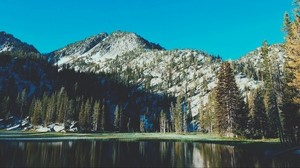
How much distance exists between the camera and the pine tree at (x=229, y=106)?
6134cm

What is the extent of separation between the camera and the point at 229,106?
6241cm

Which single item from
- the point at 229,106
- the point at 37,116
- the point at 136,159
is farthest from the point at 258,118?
the point at 37,116

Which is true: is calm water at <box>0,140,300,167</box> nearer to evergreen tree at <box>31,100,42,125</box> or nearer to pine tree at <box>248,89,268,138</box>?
pine tree at <box>248,89,268,138</box>

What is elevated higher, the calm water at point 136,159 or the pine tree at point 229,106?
the pine tree at point 229,106

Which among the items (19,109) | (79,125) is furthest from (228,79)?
(19,109)

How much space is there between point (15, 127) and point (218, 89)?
107 metres

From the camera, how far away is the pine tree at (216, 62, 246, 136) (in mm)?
61344

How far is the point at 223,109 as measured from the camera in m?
65.6

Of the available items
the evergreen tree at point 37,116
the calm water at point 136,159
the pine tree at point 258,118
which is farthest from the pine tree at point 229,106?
the evergreen tree at point 37,116

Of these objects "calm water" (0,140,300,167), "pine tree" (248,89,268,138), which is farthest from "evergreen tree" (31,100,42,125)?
"calm water" (0,140,300,167)

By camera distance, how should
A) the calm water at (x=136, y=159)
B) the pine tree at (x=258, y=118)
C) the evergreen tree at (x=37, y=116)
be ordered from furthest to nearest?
the evergreen tree at (x=37, y=116)
the pine tree at (x=258, y=118)
the calm water at (x=136, y=159)

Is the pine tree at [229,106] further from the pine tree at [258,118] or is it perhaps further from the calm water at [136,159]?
the calm water at [136,159]

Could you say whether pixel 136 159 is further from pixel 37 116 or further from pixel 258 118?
pixel 37 116

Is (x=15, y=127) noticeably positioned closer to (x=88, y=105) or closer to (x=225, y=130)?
(x=88, y=105)
